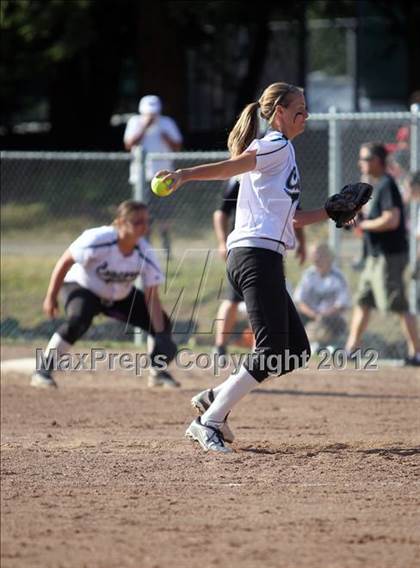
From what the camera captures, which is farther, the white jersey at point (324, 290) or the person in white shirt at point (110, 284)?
the white jersey at point (324, 290)

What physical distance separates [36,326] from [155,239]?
3.39m

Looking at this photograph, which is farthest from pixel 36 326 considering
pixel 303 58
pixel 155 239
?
pixel 303 58

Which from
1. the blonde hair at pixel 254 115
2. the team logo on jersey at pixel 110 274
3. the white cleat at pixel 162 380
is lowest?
the white cleat at pixel 162 380

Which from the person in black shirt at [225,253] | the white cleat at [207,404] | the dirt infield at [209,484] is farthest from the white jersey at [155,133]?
the white cleat at [207,404]

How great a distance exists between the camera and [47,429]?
8.47 m

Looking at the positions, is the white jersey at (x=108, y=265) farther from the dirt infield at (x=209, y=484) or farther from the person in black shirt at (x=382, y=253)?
the person in black shirt at (x=382, y=253)

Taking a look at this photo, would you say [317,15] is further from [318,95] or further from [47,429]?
[47,429]

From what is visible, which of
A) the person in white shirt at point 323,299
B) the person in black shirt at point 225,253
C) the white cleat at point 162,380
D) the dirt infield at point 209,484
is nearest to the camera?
the dirt infield at point 209,484

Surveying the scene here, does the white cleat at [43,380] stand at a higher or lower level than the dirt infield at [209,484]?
lower

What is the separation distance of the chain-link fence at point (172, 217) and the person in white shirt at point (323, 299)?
1.20 feet

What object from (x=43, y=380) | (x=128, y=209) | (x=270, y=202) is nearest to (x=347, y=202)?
(x=270, y=202)

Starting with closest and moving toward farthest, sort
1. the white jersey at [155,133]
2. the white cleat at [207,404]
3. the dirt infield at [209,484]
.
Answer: the dirt infield at [209,484] → the white cleat at [207,404] → the white jersey at [155,133]

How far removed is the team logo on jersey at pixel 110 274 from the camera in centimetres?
992

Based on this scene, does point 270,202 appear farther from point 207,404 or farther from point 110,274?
point 110,274
